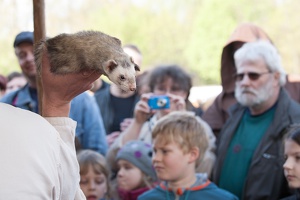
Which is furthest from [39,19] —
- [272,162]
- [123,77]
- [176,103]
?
Result: [176,103]

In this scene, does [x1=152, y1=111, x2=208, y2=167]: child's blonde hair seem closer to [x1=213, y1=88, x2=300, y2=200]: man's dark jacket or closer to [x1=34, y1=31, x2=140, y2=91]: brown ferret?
[x1=213, y1=88, x2=300, y2=200]: man's dark jacket

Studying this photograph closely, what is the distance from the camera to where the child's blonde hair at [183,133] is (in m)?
3.98

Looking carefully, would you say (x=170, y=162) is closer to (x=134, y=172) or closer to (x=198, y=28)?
(x=134, y=172)

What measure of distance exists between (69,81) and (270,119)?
2.53 m

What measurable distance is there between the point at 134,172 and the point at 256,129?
92cm

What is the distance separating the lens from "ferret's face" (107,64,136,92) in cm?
200

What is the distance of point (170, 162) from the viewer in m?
3.90

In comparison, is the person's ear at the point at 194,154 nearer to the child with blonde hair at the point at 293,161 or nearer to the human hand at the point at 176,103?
the child with blonde hair at the point at 293,161

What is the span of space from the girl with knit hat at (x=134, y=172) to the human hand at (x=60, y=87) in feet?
8.03

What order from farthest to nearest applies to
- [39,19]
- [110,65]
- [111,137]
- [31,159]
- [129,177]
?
[111,137] → [129,177] → [39,19] → [110,65] → [31,159]

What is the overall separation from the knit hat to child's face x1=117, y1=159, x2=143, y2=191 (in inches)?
1.3

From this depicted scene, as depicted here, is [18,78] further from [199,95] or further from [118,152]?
[199,95]

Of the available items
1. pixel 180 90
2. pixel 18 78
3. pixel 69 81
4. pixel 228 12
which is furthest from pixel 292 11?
pixel 69 81

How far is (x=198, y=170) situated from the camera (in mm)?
4430
